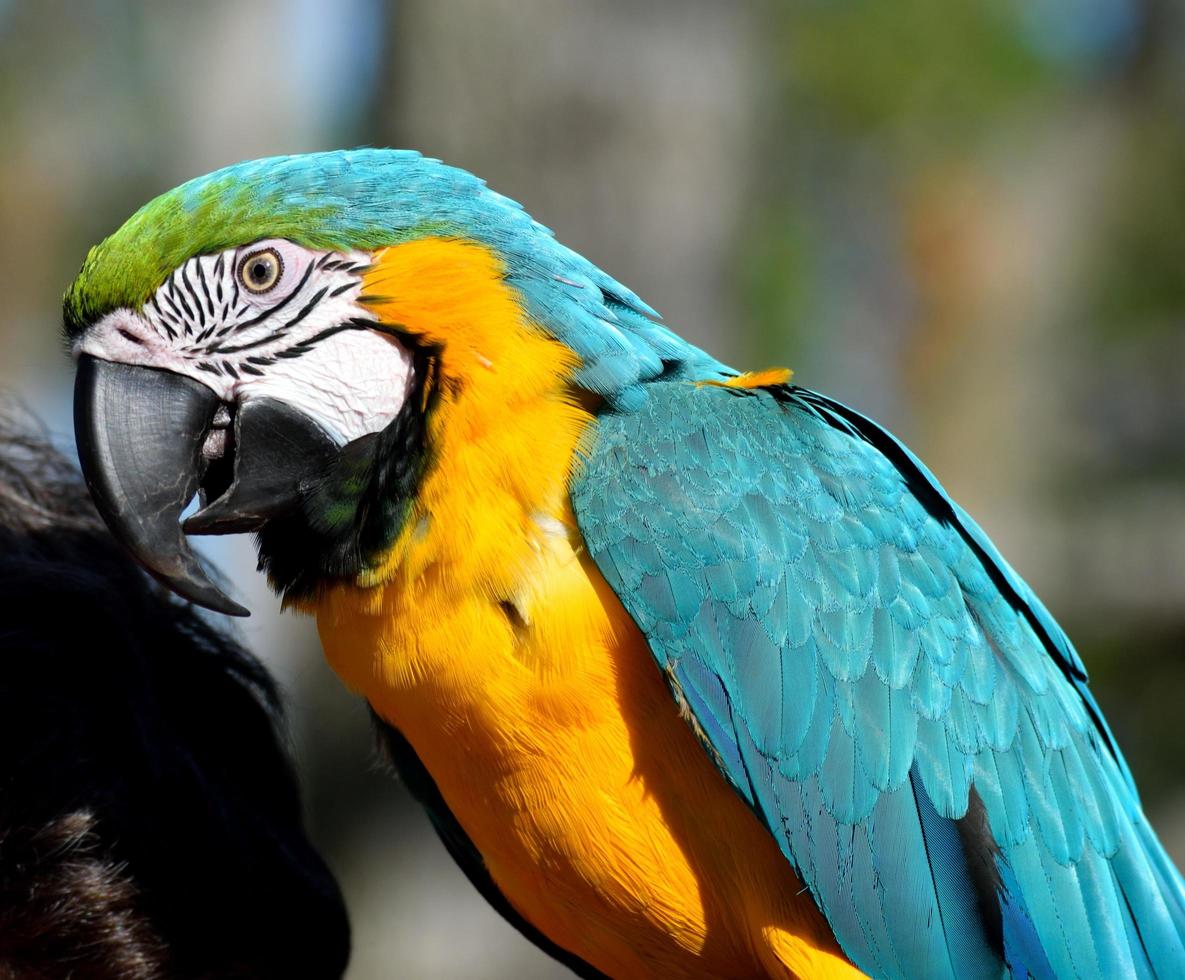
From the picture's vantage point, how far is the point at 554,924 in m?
1.82

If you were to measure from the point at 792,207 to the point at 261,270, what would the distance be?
11.6 metres

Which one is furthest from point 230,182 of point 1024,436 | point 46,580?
point 1024,436

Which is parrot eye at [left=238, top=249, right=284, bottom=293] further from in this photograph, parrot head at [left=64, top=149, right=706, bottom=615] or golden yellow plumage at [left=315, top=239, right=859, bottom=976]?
golden yellow plumage at [left=315, top=239, right=859, bottom=976]

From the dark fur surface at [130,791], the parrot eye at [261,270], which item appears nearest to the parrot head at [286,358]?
the parrot eye at [261,270]

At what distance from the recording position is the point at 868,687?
1719 millimetres

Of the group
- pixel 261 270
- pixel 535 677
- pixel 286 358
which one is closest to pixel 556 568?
pixel 535 677

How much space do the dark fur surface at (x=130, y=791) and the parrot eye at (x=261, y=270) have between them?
45 centimetres

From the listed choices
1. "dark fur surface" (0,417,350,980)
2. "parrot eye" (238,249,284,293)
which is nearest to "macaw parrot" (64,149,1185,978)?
"parrot eye" (238,249,284,293)

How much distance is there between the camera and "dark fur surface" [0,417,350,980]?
1464mm

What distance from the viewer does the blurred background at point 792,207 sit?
4.39 m

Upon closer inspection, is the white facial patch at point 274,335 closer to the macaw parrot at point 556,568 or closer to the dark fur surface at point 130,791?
the macaw parrot at point 556,568

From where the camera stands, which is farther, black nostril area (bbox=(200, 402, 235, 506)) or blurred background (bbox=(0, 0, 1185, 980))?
blurred background (bbox=(0, 0, 1185, 980))

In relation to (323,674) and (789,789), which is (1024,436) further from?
(789,789)

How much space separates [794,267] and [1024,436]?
17.8 feet
